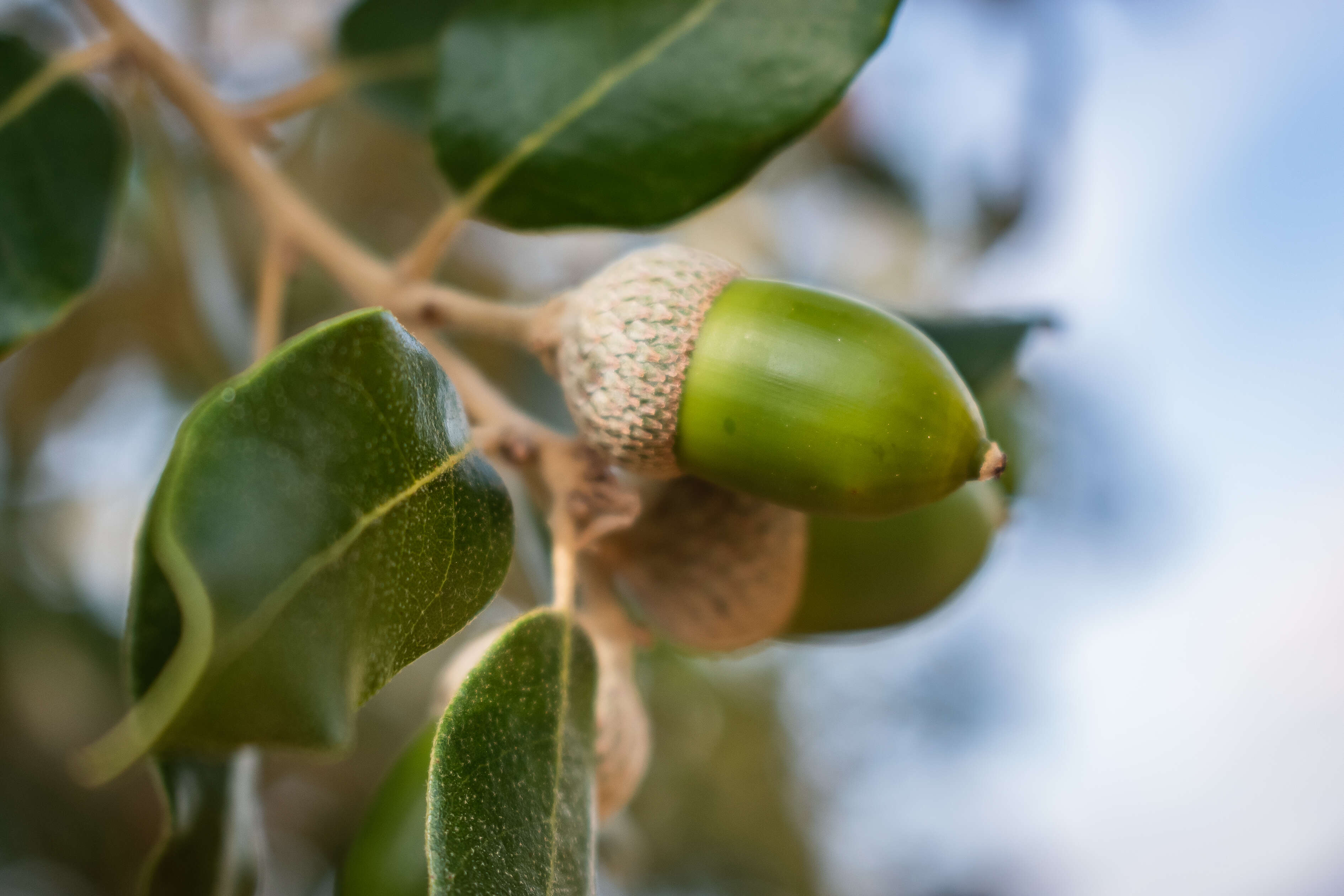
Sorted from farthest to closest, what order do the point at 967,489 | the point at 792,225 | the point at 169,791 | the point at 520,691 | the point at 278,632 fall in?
the point at 792,225, the point at 967,489, the point at 169,791, the point at 520,691, the point at 278,632

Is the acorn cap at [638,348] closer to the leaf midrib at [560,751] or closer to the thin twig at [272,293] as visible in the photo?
the leaf midrib at [560,751]

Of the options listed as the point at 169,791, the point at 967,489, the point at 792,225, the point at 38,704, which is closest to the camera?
the point at 169,791

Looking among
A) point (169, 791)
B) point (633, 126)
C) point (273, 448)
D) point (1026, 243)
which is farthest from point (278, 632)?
point (1026, 243)

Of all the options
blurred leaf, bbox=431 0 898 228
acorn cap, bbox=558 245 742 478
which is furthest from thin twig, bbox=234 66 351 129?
acorn cap, bbox=558 245 742 478

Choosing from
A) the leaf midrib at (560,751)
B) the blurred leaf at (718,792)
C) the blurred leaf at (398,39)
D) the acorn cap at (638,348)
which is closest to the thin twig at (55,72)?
the blurred leaf at (398,39)

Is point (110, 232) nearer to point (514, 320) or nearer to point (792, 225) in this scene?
point (514, 320)

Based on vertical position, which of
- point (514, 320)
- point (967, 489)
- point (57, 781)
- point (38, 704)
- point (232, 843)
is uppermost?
point (514, 320)

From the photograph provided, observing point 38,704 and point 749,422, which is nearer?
point 749,422
